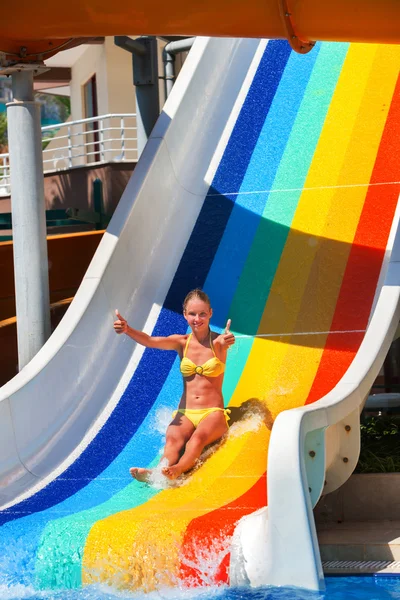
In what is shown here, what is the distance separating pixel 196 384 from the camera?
5.88 metres

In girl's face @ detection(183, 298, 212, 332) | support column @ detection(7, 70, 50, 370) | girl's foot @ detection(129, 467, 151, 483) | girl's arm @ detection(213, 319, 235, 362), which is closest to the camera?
girl's foot @ detection(129, 467, 151, 483)

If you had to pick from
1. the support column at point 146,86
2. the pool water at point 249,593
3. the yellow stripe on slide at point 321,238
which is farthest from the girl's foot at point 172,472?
the support column at point 146,86

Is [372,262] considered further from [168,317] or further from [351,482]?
[351,482]

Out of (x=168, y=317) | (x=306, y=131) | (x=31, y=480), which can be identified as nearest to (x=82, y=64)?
(x=306, y=131)

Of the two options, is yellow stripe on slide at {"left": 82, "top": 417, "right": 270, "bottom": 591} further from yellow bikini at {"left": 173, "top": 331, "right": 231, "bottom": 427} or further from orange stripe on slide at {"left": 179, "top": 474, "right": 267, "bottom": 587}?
yellow bikini at {"left": 173, "top": 331, "right": 231, "bottom": 427}

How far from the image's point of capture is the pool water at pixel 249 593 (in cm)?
440

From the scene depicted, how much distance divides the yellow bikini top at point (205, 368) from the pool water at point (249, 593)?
1.56 m

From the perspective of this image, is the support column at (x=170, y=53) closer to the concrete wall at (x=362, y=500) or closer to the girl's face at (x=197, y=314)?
the girl's face at (x=197, y=314)

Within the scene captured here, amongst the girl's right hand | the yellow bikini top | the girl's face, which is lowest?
the yellow bikini top

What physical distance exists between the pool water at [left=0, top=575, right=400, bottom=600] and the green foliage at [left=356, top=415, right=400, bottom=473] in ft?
3.75

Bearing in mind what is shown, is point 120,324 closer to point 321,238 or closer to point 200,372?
point 200,372

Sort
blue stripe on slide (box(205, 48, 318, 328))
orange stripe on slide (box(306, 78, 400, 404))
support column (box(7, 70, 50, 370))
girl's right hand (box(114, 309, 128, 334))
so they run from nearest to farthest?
girl's right hand (box(114, 309, 128, 334)) < orange stripe on slide (box(306, 78, 400, 404)) < support column (box(7, 70, 50, 370)) < blue stripe on slide (box(205, 48, 318, 328))

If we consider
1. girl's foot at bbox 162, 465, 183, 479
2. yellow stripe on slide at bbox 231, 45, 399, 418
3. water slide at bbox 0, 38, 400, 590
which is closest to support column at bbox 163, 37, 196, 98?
water slide at bbox 0, 38, 400, 590

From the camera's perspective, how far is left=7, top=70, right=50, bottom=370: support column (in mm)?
6465
